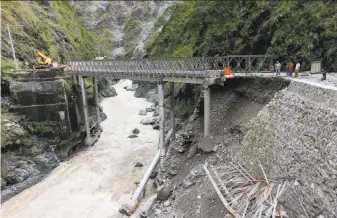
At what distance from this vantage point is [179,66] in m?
19.9

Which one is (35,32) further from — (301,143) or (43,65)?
(301,143)

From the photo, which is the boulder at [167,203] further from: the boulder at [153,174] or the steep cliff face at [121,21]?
the steep cliff face at [121,21]

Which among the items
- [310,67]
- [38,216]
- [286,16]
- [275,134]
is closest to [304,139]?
[275,134]

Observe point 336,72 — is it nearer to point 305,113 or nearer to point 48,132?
point 305,113

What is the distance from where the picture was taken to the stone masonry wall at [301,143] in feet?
30.9

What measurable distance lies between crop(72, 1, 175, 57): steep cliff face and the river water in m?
53.0

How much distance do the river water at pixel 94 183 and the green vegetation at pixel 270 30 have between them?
38.2 ft

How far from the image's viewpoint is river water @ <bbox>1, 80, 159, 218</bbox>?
1664cm

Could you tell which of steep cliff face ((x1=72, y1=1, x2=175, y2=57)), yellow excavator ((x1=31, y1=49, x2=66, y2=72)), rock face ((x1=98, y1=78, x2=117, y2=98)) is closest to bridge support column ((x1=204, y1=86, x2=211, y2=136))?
yellow excavator ((x1=31, y1=49, x2=66, y2=72))

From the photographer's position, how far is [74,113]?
26672 millimetres

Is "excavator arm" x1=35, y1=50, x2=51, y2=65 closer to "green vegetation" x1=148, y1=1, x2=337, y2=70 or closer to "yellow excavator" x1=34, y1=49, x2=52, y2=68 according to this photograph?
"yellow excavator" x1=34, y1=49, x2=52, y2=68

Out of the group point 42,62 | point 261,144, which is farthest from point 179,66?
point 42,62

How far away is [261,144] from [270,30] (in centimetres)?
1176

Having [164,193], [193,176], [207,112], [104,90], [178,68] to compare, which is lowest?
[164,193]
